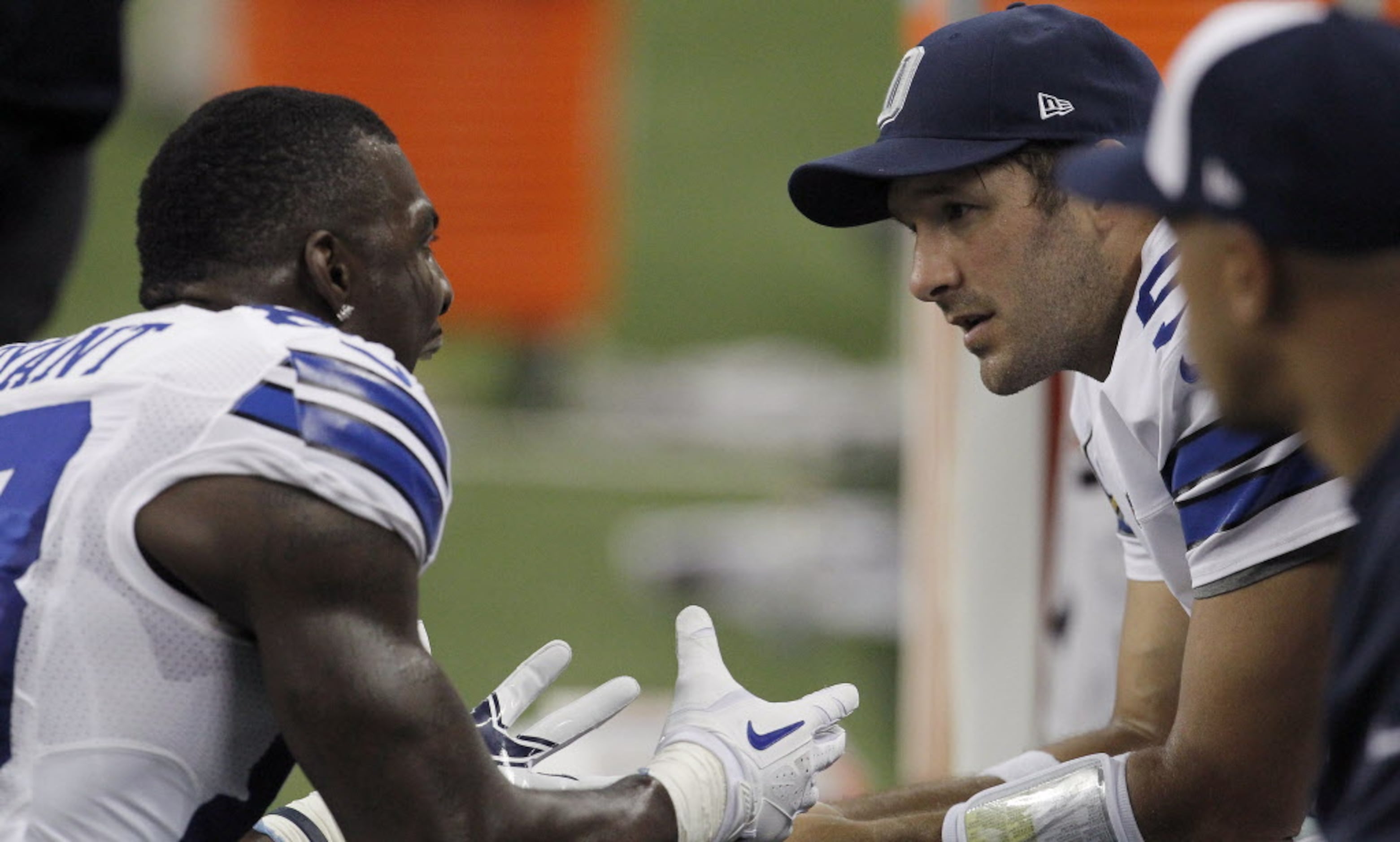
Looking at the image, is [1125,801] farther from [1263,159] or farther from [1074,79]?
[1263,159]

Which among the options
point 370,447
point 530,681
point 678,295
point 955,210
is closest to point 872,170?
point 955,210

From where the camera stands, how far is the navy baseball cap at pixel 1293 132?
5.28 ft

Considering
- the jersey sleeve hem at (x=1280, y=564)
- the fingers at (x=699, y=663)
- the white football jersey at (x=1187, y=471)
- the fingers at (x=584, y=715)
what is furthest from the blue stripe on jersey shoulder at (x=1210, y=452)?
the fingers at (x=584, y=715)

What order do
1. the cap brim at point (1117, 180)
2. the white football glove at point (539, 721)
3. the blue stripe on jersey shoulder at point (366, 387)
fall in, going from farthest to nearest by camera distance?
1. the white football glove at point (539, 721)
2. the blue stripe on jersey shoulder at point (366, 387)
3. the cap brim at point (1117, 180)

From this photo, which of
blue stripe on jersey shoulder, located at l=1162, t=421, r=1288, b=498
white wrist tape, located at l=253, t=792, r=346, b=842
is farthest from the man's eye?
white wrist tape, located at l=253, t=792, r=346, b=842

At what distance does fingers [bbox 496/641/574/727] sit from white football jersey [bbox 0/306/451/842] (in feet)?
1.67

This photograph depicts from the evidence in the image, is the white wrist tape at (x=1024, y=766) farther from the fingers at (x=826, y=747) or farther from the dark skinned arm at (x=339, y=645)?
the dark skinned arm at (x=339, y=645)

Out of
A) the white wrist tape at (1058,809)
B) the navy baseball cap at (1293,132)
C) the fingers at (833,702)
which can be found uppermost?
the navy baseball cap at (1293,132)

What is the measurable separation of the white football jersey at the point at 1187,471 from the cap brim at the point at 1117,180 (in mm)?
592

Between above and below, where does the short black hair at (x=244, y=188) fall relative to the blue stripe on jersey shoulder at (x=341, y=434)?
above

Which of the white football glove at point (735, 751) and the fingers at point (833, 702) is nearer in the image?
the white football glove at point (735, 751)

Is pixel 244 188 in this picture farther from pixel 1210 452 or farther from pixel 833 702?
pixel 1210 452

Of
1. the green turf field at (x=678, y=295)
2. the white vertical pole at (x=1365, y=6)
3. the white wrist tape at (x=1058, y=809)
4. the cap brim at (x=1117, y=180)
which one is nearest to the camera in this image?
the cap brim at (x=1117, y=180)

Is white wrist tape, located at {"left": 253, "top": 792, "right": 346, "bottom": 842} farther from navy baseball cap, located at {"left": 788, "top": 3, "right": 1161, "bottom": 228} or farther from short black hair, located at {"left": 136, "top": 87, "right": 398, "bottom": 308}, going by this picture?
navy baseball cap, located at {"left": 788, "top": 3, "right": 1161, "bottom": 228}
